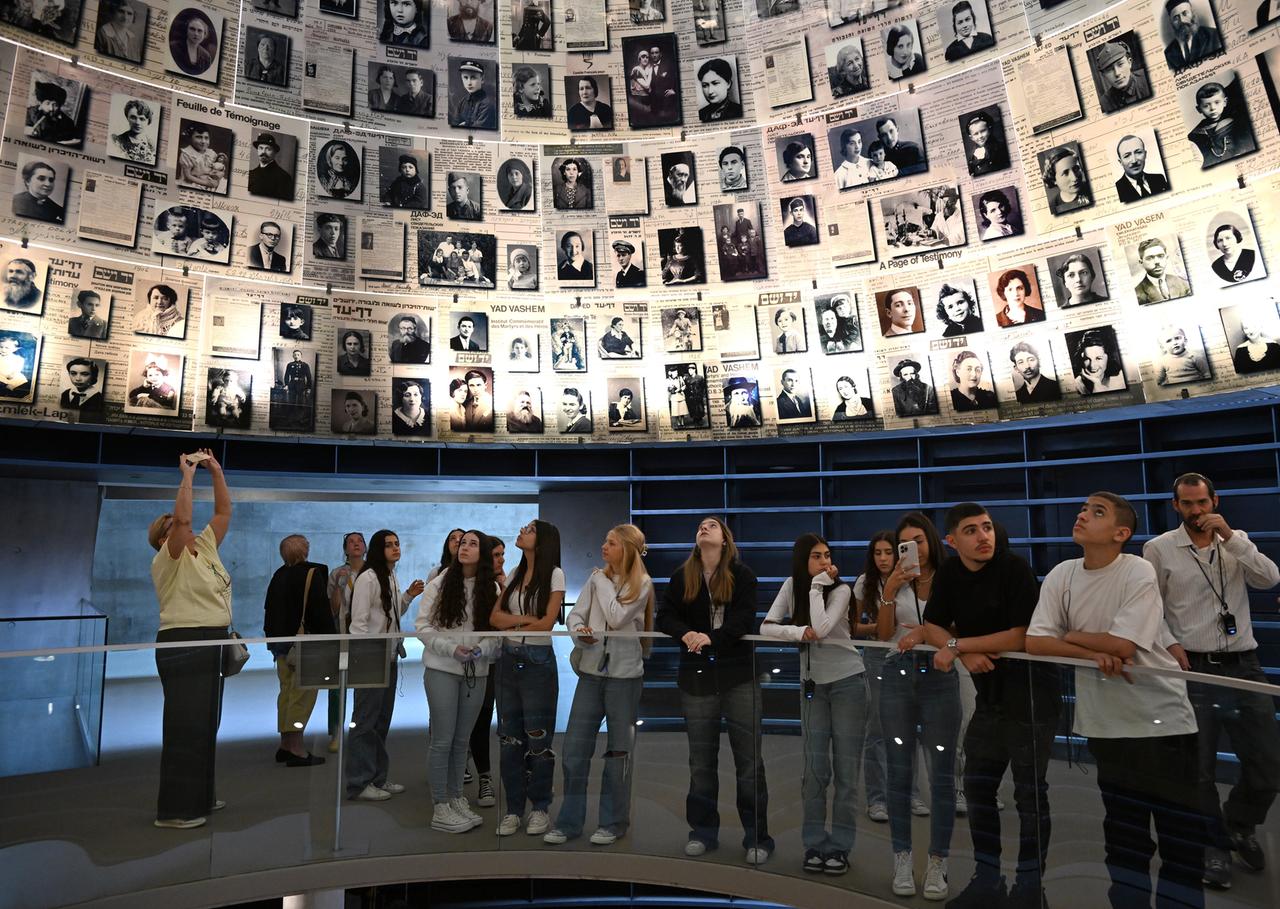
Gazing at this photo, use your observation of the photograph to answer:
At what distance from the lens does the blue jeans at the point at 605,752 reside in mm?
5062

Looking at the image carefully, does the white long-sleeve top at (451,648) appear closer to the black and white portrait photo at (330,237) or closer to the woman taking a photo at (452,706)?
the woman taking a photo at (452,706)

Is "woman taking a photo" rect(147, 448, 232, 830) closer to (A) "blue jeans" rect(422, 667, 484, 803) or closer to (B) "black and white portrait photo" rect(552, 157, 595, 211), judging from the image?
(A) "blue jeans" rect(422, 667, 484, 803)

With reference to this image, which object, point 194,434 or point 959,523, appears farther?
point 194,434

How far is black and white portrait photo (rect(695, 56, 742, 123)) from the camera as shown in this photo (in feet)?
28.1

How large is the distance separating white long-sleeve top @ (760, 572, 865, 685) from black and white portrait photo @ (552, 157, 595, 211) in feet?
17.4

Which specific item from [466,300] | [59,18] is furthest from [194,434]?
[59,18]

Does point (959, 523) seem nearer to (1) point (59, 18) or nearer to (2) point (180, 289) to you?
(2) point (180, 289)

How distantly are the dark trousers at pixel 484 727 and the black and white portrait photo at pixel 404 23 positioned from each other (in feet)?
21.0

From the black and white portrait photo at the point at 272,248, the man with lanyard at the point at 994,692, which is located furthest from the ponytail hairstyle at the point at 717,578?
the black and white portrait photo at the point at 272,248

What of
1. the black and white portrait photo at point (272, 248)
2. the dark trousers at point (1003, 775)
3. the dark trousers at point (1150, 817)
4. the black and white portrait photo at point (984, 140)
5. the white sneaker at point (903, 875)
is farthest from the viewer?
the black and white portrait photo at point (272, 248)

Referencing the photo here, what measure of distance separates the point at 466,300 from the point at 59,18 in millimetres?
3844

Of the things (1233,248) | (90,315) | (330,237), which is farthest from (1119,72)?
(90,315)

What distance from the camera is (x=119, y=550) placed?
33.0 ft

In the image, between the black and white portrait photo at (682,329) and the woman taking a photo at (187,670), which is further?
the black and white portrait photo at (682,329)
